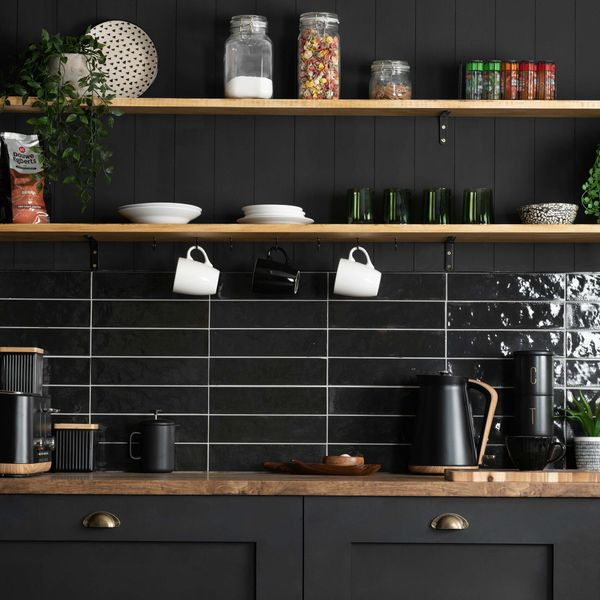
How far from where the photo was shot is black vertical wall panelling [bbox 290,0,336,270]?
3289 millimetres

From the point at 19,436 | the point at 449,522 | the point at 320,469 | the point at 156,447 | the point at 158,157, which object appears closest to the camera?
the point at 449,522

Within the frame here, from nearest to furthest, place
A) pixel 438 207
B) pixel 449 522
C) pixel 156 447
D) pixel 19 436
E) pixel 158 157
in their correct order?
1. pixel 449 522
2. pixel 19 436
3. pixel 156 447
4. pixel 438 207
5. pixel 158 157

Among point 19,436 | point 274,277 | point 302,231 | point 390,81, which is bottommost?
point 19,436

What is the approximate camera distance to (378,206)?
129 inches

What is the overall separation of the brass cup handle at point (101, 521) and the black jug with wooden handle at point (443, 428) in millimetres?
946

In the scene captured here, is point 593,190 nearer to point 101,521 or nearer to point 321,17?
point 321,17

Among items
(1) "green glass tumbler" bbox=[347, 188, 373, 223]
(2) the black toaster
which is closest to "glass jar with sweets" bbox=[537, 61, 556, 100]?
(1) "green glass tumbler" bbox=[347, 188, 373, 223]

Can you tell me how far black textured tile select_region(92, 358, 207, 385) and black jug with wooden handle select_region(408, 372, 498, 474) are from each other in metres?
0.73

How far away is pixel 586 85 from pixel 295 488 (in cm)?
168

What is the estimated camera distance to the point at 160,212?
119 inches

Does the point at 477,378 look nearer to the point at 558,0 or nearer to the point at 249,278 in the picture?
the point at 249,278

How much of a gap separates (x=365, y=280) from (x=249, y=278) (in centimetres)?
42

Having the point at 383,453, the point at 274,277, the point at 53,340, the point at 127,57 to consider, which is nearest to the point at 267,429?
the point at 383,453

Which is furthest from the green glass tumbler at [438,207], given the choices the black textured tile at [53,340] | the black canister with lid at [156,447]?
the black textured tile at [53,340]
